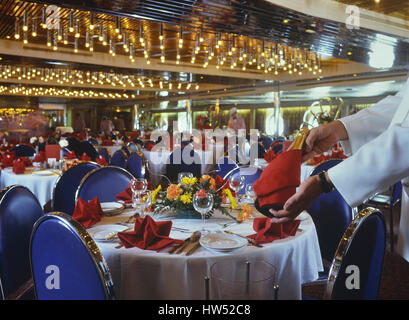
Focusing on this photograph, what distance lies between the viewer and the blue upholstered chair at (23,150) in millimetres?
6413

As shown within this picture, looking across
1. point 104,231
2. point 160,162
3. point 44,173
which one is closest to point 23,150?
point 44,173

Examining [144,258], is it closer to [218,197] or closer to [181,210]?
[181,210]

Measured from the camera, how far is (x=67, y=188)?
3.36 metres

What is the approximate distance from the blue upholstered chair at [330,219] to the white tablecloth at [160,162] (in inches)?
197

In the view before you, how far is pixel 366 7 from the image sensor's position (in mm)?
6832

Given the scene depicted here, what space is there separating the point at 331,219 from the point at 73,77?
15471mm

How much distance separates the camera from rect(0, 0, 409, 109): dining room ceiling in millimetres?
5539

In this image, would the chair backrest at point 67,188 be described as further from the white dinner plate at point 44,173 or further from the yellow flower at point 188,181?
the yellow flower at point 188,181

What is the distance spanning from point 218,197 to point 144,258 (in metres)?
0.72

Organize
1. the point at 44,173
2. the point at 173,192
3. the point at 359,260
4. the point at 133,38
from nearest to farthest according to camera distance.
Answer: the point at 359,260
the point at 173,192
the point at 44,173
the point at 133,38

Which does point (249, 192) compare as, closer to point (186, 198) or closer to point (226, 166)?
point (186, 198)

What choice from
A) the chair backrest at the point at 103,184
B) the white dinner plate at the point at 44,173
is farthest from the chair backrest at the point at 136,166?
the chair backrest at the point at 103,184

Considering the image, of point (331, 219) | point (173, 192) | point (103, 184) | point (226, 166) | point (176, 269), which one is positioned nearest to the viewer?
point (176, 269)
